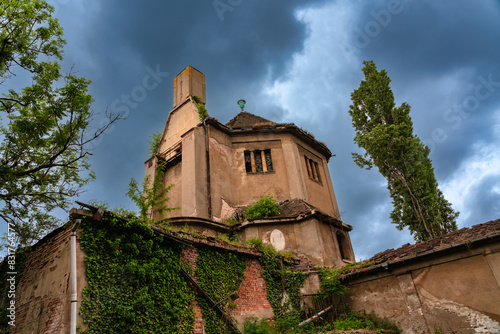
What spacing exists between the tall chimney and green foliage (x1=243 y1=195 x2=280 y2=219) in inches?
371

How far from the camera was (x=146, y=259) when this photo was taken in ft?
29.2

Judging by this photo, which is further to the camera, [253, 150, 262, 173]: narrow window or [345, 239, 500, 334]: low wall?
[253, 150, 262, 173]: narrow window

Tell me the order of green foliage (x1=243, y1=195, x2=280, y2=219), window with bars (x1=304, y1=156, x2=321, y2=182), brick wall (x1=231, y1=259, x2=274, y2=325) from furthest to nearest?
window with bars (x1=304, y1=156, x2=321, y2=182) → green foliage (x1=243, y1=195, x2=280, y2=219) → brick wall (x1=231, y1=259, x2=274, y2=325)

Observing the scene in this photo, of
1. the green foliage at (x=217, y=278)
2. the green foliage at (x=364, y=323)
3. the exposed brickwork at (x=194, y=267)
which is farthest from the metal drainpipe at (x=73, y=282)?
the green foliage at (x=364, y=323)

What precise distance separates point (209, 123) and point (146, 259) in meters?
12.4

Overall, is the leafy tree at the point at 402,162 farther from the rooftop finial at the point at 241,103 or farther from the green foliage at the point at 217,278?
the green foliage at the point at 217,278

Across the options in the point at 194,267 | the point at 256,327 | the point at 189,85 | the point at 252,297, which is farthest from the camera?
the point at 189,85

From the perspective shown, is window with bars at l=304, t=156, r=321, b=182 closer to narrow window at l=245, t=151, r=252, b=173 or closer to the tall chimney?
narrow window at l=245, t=151, r=252, b=173

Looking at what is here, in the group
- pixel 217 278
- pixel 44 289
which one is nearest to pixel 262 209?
pixel 217 278

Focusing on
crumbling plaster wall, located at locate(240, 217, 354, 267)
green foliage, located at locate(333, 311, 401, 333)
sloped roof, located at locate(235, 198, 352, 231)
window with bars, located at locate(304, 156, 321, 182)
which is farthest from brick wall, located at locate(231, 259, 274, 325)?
window with bars, located at locate(304, 156, 321, 182)

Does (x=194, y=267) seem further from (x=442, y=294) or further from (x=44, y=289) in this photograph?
(x=442, y=294)

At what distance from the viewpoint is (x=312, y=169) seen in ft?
72.6

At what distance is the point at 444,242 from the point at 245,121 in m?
15.0

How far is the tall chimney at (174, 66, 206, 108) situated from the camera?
23109 mm
